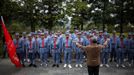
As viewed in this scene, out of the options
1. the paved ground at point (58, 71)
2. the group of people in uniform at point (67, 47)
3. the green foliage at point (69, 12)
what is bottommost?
the paved ground at point (58, 71)

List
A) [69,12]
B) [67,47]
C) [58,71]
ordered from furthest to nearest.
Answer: [69,12]
[67,47]
[58,71]

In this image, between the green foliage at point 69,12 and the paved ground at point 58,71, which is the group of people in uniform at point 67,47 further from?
the green foliage at point 69,12

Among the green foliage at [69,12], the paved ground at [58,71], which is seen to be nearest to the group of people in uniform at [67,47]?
the paved ground at [58,71]

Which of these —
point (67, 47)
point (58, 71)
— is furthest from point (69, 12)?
point (58, 71)

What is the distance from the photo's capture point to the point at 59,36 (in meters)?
18.2

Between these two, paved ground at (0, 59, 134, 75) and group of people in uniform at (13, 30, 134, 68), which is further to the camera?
group of people in uniform at (13, 30, 134, 68)

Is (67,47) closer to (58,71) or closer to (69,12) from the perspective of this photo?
(58,71)

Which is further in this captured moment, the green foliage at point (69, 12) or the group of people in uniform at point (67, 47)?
the green foliage at point (69, 12)

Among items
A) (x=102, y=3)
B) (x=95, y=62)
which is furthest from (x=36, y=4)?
(x=95, y=62)

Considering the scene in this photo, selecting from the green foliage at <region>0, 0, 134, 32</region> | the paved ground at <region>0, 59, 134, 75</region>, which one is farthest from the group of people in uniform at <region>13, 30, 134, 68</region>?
the green foliage at <region>0, 0, 134, 32</region>

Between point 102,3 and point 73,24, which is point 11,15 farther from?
point 102,3

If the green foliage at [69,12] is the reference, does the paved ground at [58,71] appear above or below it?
below

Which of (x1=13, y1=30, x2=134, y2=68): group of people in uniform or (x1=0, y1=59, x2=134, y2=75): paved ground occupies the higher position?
(x1=13, y1=30, x2=134, y2=68): group of people in uniform

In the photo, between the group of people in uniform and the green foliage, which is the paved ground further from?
the green foliage
